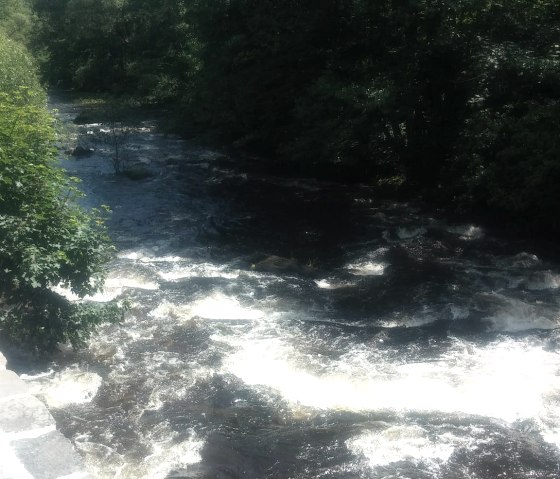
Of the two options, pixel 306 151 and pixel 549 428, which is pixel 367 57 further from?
pixel 549 428

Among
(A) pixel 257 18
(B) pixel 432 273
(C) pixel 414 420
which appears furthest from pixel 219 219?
(C) pixel 414 420

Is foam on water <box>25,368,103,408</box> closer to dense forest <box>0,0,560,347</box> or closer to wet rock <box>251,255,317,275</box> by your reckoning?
dense forest <box>0,0,560,347</box>

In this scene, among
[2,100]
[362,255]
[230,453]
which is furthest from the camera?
[362,255]

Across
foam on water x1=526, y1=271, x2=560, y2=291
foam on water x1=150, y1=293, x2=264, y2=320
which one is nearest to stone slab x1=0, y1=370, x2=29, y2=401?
foam on water x1=150, y1=293, x2=264, y2=320

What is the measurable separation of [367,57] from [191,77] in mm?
14026

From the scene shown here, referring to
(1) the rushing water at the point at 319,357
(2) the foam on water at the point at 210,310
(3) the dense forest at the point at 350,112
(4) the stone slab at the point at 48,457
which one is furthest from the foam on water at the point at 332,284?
(4) the stone slab at the point at 48,457

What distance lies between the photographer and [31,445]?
334 cm

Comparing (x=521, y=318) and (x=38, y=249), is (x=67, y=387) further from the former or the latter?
(x=521, y=318)

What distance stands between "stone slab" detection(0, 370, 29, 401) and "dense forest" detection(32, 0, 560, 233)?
1317 cm

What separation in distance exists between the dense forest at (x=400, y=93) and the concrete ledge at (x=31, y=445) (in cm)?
1341

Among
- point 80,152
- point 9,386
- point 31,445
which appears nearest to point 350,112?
point 80,152

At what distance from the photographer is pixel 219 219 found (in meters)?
17.6

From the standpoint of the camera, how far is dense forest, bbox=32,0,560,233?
15.8 metres

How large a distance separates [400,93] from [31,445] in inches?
659
